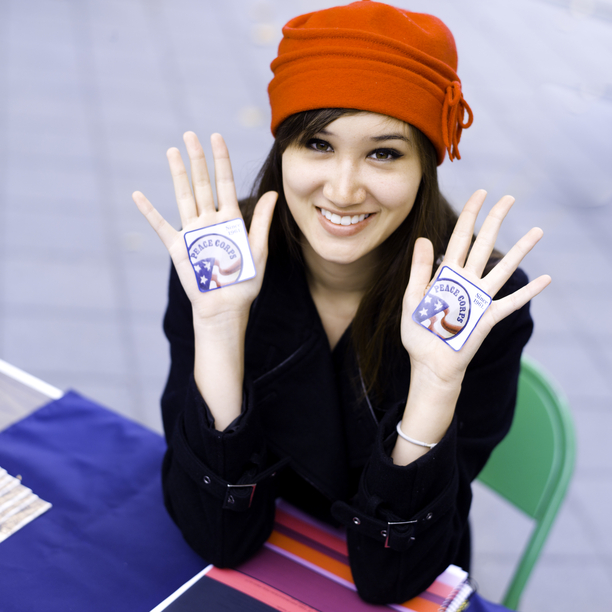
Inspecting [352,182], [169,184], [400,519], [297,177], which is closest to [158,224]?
[297,177]

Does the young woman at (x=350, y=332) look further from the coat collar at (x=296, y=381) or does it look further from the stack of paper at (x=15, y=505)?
the stack of paper at (x=15, y=505)

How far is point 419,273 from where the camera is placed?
1331mm

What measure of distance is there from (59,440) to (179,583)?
17.3 inches

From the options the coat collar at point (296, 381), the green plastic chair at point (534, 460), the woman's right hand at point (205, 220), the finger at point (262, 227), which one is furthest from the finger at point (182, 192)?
the green plastic chair at point (534, 460)

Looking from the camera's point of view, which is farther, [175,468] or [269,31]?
[269,31]

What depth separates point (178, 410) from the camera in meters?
1.49

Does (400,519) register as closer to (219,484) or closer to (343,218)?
(219,484)

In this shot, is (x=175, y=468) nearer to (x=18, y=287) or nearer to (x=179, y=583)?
(x=179, y=583)

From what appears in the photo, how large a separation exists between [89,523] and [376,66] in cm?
103

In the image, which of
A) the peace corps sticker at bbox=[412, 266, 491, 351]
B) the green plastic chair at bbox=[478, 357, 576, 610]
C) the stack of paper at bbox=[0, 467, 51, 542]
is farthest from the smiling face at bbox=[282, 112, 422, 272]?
the stack of paper at bbox=[0, 467, 51, 542]

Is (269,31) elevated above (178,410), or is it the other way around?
(269,31)

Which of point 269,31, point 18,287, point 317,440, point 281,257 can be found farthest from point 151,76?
point 317,440

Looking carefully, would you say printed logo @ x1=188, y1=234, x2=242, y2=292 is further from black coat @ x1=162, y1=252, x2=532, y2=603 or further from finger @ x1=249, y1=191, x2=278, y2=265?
black coat @ x1=162, y1=252, x2=532, y2=603

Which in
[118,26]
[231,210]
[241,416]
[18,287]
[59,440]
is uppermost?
[118,26]
